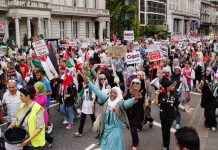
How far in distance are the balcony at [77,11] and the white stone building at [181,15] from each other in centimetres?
3510

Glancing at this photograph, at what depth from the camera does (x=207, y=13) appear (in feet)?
401

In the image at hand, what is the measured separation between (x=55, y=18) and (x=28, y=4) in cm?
721

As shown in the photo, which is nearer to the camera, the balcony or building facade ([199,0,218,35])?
the balcony

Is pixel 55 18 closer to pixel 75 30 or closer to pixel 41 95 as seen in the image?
pixel 75 30

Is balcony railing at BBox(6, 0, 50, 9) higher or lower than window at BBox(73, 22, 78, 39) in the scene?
higher

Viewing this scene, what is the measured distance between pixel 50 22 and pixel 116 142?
33928 mm

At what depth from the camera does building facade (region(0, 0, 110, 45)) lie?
3131 cm

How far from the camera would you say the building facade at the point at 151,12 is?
2429 inches

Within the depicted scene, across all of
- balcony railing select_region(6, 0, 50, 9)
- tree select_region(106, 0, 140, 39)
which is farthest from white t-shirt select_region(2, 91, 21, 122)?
tree select_region(106, 0, 140, 39)

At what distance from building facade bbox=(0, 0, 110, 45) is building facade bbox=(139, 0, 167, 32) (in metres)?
14.7

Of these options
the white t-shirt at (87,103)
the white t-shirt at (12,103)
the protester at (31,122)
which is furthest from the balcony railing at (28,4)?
the protester at (31,122)

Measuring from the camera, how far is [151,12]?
6506 cm

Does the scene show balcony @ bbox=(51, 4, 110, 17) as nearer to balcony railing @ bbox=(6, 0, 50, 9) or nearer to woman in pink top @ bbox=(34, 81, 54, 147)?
balcony railing @ bbox=(6, 0, 50, 9)

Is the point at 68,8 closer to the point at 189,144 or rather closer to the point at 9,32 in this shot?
the point at 9,32
